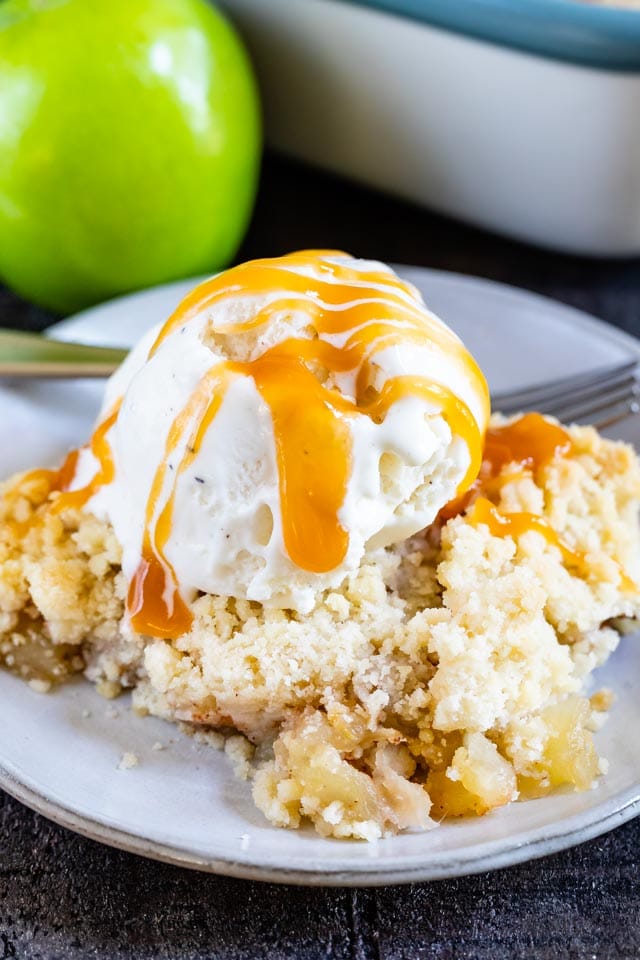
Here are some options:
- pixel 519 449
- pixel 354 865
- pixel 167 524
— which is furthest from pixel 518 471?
pixel 354 865

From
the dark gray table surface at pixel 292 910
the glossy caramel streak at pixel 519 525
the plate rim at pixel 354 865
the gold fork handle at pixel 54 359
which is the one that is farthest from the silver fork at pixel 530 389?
the plate rim at pixel 354 865

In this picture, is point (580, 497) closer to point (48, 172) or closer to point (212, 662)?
point (212, 662)

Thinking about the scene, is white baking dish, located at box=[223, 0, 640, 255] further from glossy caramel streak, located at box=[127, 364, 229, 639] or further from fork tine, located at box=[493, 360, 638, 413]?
glossy caramel streak, located at box=[127, 364, 229, 639]

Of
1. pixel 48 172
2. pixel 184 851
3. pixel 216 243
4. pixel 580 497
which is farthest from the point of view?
pixel 216 243

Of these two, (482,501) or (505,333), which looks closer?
(482,501)

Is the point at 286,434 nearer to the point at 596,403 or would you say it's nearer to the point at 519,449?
the point at 519,449

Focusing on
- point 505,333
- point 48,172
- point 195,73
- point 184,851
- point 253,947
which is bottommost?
point 253,947

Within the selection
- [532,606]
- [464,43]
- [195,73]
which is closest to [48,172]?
[195,73]
